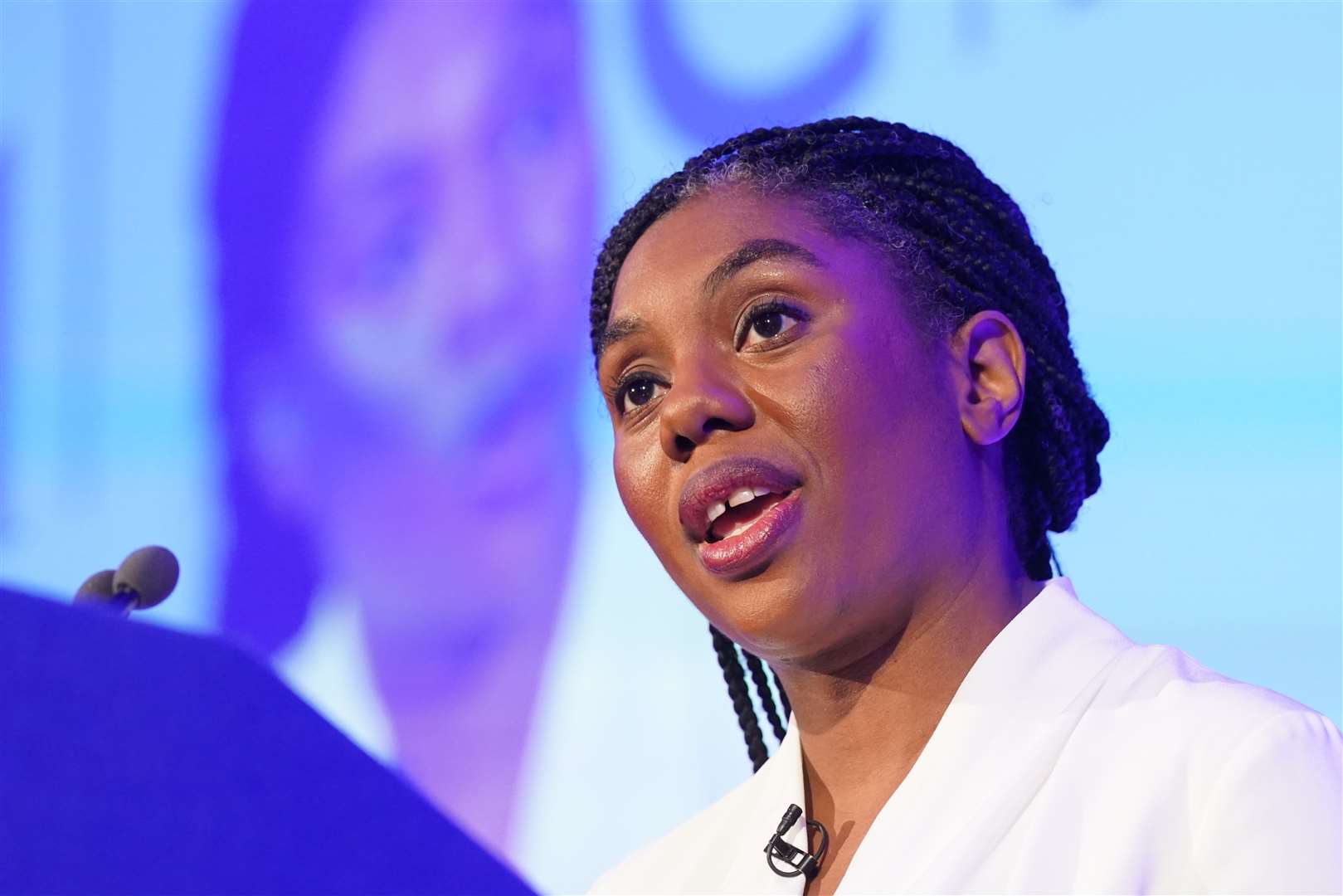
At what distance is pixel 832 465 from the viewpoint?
53.6 inches

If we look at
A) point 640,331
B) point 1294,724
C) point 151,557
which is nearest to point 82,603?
point 151,557

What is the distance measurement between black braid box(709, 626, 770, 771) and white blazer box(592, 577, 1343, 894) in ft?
1.06

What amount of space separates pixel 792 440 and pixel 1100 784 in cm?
40

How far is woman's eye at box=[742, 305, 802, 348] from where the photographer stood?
1.43 m

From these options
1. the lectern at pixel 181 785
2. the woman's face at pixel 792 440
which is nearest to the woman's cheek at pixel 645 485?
the woman's face at pixel 792 440

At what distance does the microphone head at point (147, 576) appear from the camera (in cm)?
196

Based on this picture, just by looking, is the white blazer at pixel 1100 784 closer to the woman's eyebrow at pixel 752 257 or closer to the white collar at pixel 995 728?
the white collar at pixel 995 728

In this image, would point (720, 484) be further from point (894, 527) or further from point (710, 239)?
point (710, 239)

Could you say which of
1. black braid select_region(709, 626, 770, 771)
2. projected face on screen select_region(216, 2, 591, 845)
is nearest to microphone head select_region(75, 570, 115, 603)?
projected face on screen select_region(216, 2, 591, 845)

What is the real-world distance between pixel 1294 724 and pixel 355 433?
1.81 m

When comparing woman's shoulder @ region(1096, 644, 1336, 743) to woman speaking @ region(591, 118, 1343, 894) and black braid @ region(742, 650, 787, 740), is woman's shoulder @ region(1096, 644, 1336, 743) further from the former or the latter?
black braid @ region(742, 650, 787, 740)

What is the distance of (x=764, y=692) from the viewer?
6.15ft

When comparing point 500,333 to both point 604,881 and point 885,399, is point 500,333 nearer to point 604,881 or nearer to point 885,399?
point 604,881

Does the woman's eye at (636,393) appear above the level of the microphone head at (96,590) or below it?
above
